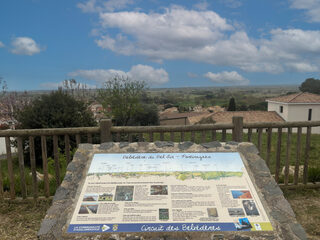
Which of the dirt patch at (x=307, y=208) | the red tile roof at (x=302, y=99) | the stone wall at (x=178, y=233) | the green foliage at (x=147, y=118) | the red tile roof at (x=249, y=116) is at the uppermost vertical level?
the stone wall at (x=178, y=233)

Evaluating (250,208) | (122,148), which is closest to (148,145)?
(122,148)

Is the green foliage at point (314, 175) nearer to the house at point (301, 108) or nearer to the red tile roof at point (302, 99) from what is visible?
the house at point (301, 108)

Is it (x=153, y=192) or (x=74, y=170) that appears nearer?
(x=153, y=192)

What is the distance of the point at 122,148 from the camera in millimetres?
2934

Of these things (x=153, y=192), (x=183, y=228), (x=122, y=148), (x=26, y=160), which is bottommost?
(x=26, y=160)

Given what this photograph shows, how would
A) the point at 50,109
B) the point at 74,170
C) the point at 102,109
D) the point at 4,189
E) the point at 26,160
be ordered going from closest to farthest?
the point at 74,170 → the point at 4,189 → the point at 50,109 → the point at 26,160 → the point at 102,109

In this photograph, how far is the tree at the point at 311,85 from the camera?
5575 centimetres

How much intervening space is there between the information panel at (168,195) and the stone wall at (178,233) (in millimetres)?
51

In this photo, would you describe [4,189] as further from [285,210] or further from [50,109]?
[285,210]

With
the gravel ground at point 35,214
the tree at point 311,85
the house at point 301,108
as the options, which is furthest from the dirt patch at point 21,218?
the tree at point 311,85

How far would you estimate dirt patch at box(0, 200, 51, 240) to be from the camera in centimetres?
362

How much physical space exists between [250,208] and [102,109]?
64.1ft

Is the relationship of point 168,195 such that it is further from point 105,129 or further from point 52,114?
point 52,114

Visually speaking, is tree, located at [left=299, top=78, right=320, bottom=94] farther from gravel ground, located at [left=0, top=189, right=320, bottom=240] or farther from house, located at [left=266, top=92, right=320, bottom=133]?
gravel ground, located at [left=0, top=189, right=320, bottom=240]
